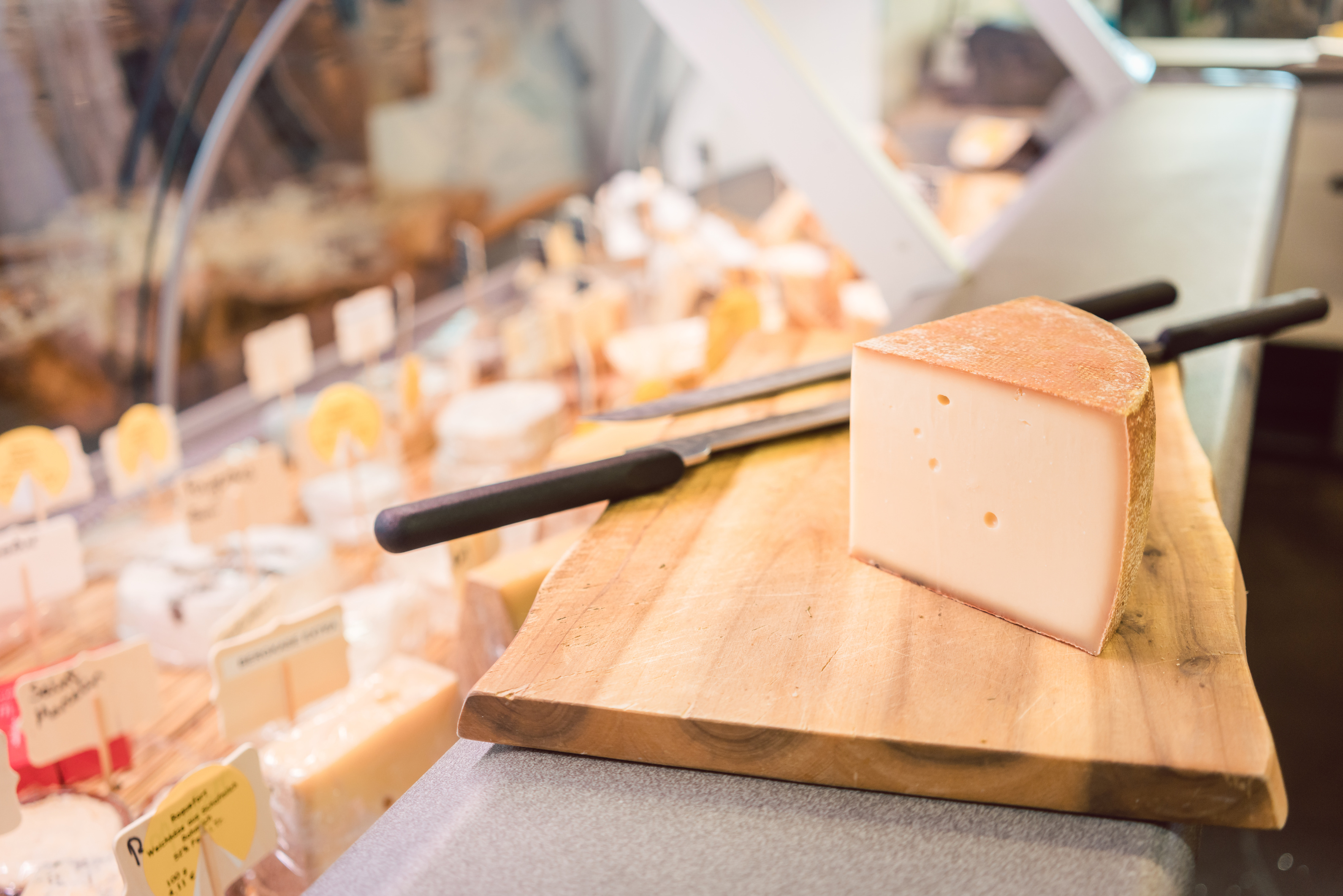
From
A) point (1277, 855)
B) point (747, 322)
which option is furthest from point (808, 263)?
point (1277, 855)

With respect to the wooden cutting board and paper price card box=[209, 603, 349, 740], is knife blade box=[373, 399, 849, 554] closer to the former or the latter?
the wooden cutting board

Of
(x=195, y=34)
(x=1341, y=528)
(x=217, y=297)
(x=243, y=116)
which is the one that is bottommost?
(x=1341, y=528)

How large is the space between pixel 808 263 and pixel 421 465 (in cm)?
85

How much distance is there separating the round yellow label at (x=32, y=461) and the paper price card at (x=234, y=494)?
171 mm

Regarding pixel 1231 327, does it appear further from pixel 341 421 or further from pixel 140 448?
pixel 140 448

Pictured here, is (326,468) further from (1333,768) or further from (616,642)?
(1333,768)

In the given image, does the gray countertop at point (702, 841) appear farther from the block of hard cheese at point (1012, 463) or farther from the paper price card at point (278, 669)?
the paper price card at point (278, 669)

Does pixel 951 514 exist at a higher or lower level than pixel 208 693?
higher

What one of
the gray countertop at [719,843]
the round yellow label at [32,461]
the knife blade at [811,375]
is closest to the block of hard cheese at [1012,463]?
the gray countertop at [719,843]

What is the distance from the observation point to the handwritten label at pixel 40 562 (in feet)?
3.58

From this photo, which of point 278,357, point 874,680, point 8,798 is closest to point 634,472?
point 874,680

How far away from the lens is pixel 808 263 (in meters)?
1.97

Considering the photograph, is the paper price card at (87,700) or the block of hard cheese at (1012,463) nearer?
the block of hard cheese at (1012,463)

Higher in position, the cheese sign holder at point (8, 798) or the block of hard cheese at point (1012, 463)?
the block of hard cheese at point (1012, 463)
